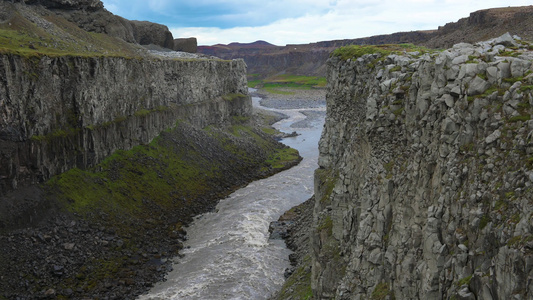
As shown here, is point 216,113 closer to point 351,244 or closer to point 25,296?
point 25,296

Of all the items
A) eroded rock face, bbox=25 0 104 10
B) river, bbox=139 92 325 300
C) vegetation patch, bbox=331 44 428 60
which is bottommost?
river, bbox=139 92 325 300

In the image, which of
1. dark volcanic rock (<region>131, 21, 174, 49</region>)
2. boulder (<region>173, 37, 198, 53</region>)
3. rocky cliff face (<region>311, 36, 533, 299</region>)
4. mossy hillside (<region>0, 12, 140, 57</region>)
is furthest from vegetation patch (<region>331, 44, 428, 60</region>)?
boulder (<region>173, 37, 198, 53</region>)

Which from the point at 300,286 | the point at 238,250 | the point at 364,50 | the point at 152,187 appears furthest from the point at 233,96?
the point at 300,286

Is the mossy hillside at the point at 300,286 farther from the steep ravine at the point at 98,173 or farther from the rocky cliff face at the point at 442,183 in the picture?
the steep ravine at the point at 98,173

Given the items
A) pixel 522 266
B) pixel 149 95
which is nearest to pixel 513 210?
pixel 522 266

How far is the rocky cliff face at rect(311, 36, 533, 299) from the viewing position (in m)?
11.8

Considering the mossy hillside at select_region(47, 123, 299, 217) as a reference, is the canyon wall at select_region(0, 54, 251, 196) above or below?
above

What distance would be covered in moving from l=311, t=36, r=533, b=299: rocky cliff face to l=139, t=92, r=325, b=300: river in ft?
46.7

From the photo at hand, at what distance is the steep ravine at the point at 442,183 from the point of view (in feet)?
38.6

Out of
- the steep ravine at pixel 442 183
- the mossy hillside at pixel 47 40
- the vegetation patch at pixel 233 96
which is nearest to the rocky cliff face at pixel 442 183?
the steep ravine at pixel 442 183

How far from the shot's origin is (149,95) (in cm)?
7631

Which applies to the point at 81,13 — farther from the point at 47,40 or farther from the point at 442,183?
the point at 442,183

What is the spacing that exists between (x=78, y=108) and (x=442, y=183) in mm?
50885

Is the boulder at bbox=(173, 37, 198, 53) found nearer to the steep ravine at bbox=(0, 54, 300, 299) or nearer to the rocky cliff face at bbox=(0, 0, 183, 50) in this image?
the rocky cliff face at bbox=(0, 0, 183, 50)
